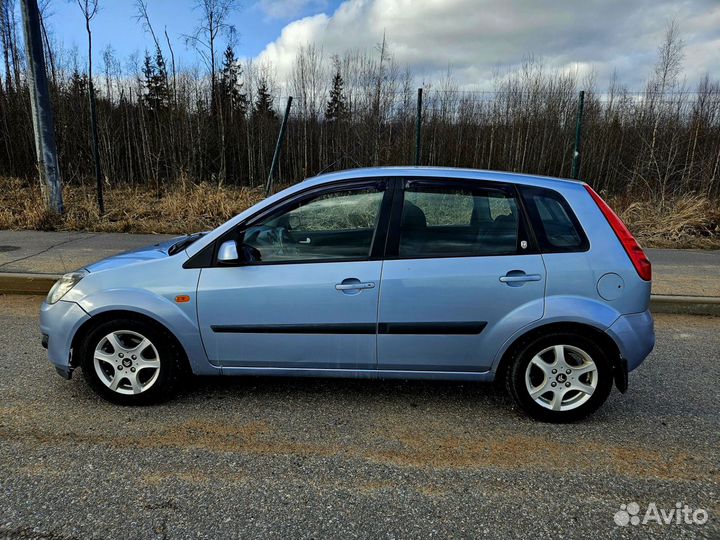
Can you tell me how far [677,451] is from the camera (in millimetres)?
2916

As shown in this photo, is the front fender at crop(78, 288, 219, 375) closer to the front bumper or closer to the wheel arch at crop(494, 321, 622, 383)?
the front bumper

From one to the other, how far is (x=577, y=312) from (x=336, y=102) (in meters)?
13.2

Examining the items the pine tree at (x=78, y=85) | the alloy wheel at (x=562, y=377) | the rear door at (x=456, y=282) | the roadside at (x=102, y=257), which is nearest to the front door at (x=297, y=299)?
the rear door at (x=456, y=282)

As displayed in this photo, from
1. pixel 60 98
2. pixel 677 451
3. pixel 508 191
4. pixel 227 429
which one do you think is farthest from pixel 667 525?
pixel 60 98

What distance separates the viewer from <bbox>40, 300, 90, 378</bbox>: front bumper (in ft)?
10.7

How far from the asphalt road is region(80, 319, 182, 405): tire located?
12 cm

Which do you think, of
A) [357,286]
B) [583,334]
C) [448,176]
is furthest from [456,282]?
[583,334]

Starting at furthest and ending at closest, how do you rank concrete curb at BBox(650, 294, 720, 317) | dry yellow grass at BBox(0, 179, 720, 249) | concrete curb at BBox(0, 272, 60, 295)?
dry yellow grass at BBox(0, 179, 720, 249)
concrete curb at BBox(0, 272, 60, 295)
concrete curb at BBox(650, 294, 720, 317)

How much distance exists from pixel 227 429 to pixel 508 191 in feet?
7.76

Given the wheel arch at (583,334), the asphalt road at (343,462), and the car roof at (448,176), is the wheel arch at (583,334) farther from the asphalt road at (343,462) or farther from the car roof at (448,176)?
the car roof at (448,176)

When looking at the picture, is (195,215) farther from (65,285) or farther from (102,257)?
(65,285)

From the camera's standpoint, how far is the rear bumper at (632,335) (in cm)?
305

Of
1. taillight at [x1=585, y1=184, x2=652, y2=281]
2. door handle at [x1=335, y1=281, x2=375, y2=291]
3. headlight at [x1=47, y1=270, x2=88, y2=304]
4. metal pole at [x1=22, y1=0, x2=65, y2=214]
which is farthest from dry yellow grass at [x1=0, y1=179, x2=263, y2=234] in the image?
taillight at [x1=585, y1=184, x2=652, y2=281]

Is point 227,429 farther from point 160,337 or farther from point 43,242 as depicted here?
point 43,242
